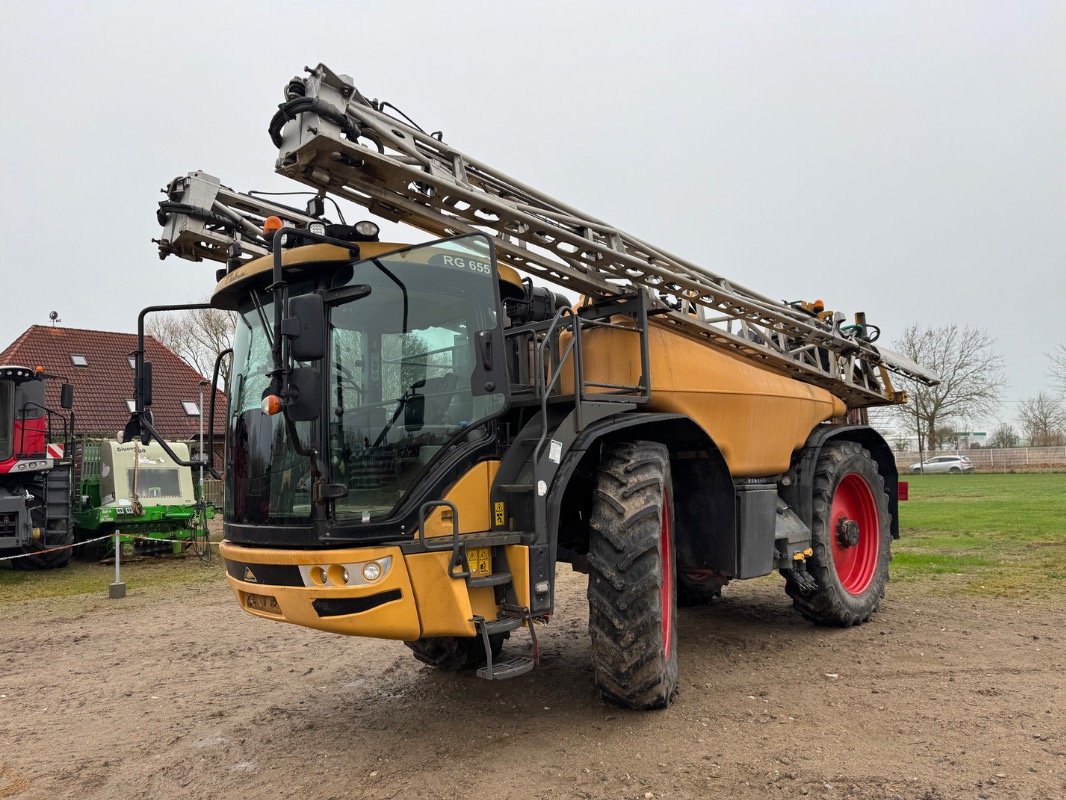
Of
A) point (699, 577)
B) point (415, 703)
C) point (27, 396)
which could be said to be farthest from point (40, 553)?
point (699, 577)

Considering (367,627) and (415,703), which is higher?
(367,627)

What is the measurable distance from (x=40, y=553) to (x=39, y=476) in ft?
4.11

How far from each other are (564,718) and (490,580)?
1.19 meters

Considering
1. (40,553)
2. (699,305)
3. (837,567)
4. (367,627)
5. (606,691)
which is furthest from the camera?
(40,553)

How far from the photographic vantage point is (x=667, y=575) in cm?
509

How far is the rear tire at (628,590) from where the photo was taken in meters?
4.38

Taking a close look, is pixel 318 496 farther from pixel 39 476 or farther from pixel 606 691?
pixel 39 476

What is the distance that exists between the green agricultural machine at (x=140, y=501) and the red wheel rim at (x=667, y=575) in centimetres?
1102

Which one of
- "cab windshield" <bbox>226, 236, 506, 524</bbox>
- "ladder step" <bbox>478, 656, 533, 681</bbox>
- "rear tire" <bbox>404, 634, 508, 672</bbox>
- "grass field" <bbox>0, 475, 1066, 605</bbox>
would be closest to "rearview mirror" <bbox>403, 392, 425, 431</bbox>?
"cab windshield" <bbox>226, 236, 506, 524</bbox>

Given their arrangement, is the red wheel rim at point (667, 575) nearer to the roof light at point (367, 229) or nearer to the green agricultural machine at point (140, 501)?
the roof light at point (367, 229)

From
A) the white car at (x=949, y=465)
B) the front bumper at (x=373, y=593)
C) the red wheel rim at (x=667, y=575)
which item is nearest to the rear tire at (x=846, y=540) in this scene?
the red wheel rim at (x=667, y=575)

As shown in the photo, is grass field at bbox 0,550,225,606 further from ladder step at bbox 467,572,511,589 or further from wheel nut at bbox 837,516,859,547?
wheel nut at bbox 837,516,859,547

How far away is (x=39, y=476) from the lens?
1291cm

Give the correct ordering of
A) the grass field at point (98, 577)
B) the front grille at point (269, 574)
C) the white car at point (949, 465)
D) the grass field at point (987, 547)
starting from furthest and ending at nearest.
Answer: the white car at point (949, 465) < the grass field at point (98, 577) < the grass field at point (987, 547) < the front grille at point (269, 574)
